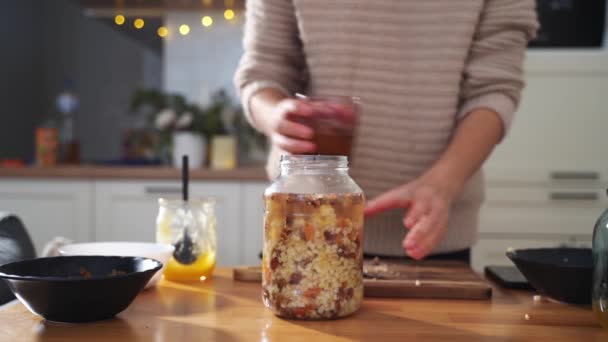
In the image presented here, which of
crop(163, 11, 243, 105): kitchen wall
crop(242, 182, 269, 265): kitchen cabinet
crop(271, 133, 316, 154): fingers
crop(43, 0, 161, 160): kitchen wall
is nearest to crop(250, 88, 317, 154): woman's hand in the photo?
crop(271, 133, 316, 154): fingers

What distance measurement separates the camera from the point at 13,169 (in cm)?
267

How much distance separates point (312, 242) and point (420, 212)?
0.27 metres

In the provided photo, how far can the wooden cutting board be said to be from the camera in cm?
81

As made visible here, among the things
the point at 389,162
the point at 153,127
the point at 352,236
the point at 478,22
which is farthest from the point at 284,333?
the point at 153,127

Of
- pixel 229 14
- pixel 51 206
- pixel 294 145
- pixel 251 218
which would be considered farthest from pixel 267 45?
pixel 229 14

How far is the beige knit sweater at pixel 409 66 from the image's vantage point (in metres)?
1.14

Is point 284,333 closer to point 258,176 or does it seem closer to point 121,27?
point 258,176

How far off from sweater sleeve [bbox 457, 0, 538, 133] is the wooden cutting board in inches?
12.7

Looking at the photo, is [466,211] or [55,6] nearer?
[466,211]

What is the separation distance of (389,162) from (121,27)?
2729 millimetres

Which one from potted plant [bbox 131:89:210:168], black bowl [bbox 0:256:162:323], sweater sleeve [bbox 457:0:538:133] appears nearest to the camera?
black bowl [bbox 0:256:162:323]

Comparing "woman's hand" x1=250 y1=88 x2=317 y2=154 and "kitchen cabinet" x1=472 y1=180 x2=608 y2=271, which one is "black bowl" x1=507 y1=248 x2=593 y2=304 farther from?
"kitchen cabinet" x1=472 y1=180 x2=608 y2=271

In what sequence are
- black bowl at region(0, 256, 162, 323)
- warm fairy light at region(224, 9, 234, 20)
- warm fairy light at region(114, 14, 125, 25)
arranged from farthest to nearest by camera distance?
1. warm fairy light at region(114, 14, 125, 25)
2. warm fairy light at region(224, 9, 234, 20)
3. black bowl at region(0, 256, 162, 323)

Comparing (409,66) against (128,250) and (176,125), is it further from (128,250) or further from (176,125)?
(176,125)
